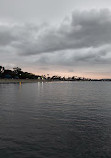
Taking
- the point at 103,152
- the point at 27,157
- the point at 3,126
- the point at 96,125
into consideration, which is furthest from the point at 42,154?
the point at 96,125

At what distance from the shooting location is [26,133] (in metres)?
13.7

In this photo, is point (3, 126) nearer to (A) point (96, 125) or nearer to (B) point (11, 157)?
(B) point (11, 157)

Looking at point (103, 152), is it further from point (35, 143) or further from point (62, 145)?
point (35, 143)

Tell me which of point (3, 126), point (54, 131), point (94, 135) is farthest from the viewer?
point (3, 126)

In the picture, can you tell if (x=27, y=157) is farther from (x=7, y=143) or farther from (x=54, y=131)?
(x=54, y=131)

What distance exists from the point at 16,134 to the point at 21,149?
2.98m

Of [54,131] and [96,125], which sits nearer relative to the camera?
[54,131]

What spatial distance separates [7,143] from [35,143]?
209cm

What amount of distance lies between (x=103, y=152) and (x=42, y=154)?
4050 millimetres

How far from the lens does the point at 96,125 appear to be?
653 inches

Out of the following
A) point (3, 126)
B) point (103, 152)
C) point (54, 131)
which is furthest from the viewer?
point (3, 126)

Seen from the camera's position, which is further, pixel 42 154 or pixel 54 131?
pixel 54 131

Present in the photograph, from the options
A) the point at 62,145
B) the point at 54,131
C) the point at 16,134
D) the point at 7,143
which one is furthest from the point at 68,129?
the point at 7,143

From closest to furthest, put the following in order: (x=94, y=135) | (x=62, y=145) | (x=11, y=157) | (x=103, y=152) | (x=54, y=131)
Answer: (x=11, y=157) → (x=103, y=152) → (x=62, y=145) → (x=94, y=135) → (x=54, y=131)
